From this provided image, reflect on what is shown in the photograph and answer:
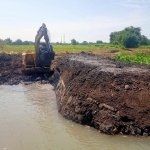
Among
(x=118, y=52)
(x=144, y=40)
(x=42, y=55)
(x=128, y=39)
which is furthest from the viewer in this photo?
(x=144, y=40)

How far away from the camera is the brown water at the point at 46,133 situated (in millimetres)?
7227

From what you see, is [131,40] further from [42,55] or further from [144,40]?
[42,55]

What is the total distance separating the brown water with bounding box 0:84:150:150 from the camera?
723cm

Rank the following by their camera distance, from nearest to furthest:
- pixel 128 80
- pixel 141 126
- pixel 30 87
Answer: pixel 141 126 → pixel 128 80 → pixel 30 87

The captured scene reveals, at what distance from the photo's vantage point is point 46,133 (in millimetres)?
8320

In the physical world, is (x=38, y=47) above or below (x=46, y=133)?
above

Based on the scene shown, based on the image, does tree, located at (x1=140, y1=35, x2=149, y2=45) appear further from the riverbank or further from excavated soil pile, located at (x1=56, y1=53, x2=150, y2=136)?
excavated soil pile, located at (x1=56, y1=53, x2=150, y2=136)

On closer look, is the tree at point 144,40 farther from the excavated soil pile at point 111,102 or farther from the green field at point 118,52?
the excavated soil pile at point 111,102

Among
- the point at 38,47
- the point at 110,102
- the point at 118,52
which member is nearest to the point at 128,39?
the point at 118,52

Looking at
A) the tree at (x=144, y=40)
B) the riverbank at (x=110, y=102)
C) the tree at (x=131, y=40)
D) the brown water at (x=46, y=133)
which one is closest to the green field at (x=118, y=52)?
the tree at (x=131, y=40)

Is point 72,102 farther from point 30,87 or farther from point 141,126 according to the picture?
point 30,87

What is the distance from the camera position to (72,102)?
32.6 ft

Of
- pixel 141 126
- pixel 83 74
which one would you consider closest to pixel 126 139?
pixel 141 126

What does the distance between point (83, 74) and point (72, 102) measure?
6.72 feet
